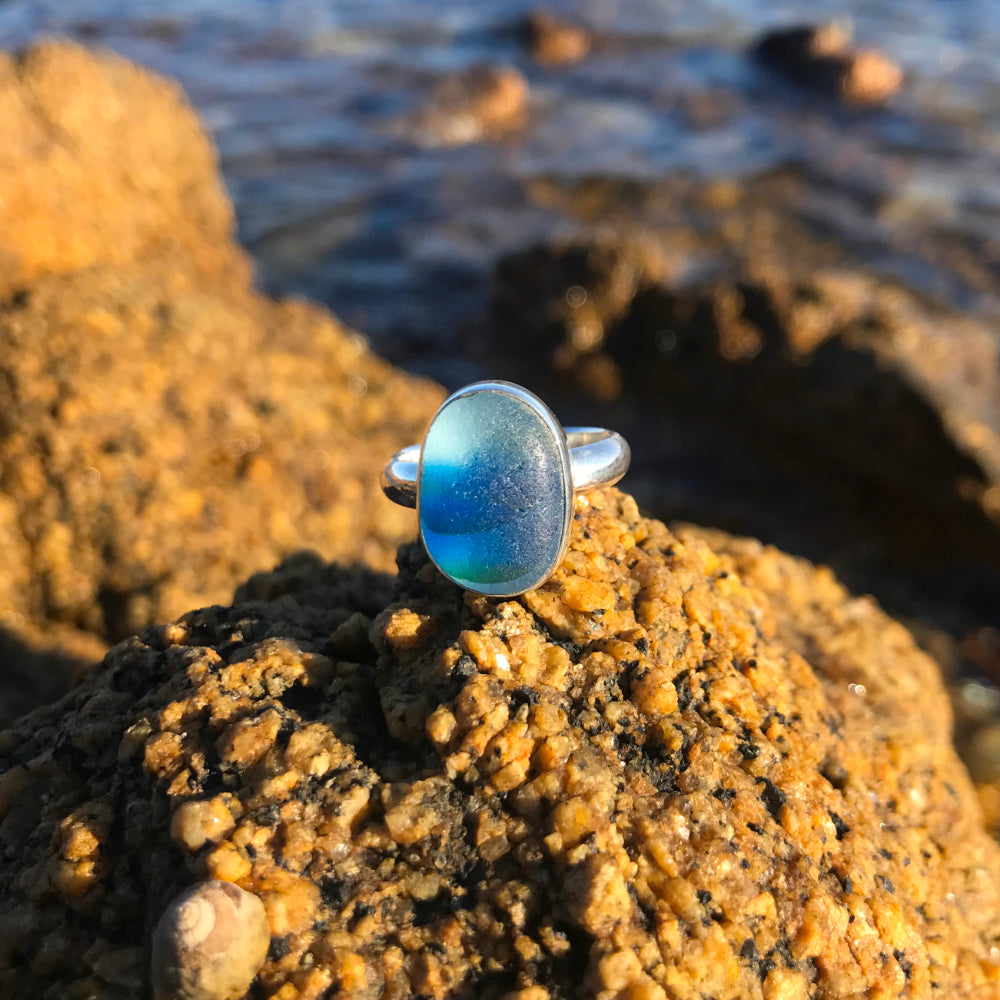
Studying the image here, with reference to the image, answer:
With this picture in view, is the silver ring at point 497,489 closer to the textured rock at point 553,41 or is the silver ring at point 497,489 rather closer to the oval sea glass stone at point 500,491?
the oval sea glass stone at point 500,491

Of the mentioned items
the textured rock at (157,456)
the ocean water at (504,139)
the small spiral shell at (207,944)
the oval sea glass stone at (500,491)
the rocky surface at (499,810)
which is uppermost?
the oval sea glass stone at (500,491)

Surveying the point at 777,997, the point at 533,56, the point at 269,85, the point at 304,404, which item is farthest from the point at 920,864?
the point at 533,56

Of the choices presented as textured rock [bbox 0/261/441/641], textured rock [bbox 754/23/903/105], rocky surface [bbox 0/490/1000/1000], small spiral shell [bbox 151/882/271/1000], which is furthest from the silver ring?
textured rock [bbox 754/23/903/105]

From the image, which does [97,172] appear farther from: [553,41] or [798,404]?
[553,41]

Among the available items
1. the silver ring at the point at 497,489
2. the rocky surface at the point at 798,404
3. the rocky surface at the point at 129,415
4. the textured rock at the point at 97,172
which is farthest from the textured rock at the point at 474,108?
the silver ring at the point at 497,489

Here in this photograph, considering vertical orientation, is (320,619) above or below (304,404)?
above

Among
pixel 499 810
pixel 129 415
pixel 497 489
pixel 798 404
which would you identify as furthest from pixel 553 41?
pixel 499 810

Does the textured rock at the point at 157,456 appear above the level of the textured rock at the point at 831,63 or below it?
above

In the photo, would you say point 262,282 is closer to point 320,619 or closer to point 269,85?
point 269,85
